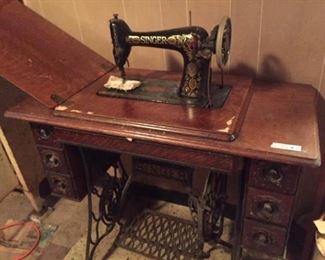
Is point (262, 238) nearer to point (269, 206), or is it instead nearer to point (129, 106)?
point (269, 206)

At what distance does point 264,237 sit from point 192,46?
0.63m

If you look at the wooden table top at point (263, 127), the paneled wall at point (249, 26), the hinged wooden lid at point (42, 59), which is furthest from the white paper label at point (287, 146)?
the hinged wooden lid at point (42, 59)

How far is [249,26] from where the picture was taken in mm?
1134

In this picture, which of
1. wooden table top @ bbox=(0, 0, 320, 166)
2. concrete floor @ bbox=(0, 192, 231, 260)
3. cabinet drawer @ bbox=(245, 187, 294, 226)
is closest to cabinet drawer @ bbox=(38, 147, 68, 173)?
wooden table top @ bbox=(0, 0, 320, 166)

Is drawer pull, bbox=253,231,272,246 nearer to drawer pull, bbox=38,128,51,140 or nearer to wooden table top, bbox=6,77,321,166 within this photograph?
wooden table top, bbox=6,77,321,166

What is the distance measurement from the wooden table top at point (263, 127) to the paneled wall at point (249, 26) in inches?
3.9

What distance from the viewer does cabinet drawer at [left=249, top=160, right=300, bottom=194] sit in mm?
827

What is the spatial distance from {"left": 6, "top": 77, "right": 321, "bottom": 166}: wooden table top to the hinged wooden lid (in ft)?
0.27

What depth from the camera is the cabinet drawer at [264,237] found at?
0.94 m

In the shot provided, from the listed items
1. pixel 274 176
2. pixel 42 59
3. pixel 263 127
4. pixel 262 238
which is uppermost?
pixel 42 59

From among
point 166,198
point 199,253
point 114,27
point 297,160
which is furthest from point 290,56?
point 166,198

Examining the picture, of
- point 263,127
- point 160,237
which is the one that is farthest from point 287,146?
point 160,237

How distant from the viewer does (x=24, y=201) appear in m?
1.81

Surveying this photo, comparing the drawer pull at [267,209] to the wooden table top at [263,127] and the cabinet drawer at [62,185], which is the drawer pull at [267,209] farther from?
the cabinet drawer at [62,185]
